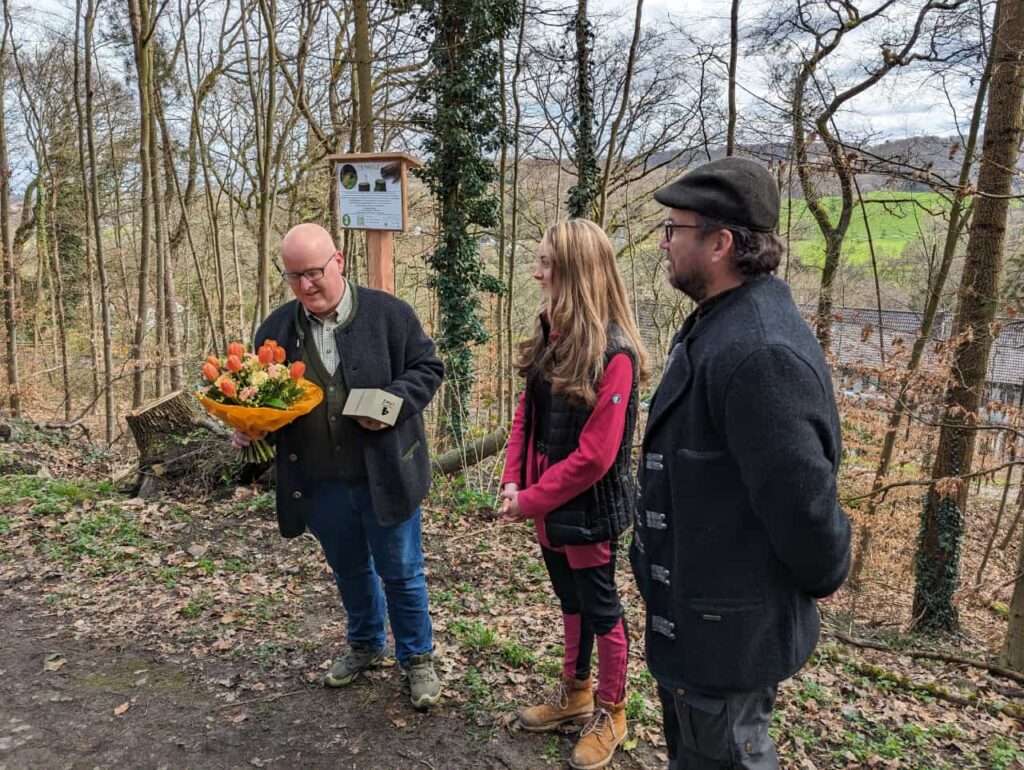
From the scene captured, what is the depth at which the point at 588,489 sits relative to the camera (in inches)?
98.3

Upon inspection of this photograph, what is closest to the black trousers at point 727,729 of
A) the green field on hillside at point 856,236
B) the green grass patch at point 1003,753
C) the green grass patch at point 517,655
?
the green grass patch at point 517,655

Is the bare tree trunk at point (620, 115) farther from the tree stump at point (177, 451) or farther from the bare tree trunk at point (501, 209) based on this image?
the tree stump at point (177, 451)

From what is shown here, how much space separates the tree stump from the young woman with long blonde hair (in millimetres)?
4326

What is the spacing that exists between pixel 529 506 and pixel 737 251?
4.03 feet

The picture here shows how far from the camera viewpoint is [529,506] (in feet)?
8.11

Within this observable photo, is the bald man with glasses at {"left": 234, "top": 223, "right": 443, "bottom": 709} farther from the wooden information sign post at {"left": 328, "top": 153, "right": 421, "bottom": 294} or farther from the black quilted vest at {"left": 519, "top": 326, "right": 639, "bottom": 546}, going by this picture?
the wooden information sign post at {"left": 328, "top": 153, "right": 421, "bottom": 294}

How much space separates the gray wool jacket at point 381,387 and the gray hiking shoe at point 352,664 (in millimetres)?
729

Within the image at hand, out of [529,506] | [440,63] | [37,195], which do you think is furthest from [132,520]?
[37,195]

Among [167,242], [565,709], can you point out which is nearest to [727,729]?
[565,709]

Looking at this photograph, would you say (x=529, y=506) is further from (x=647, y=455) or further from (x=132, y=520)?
(x=132, y=520)

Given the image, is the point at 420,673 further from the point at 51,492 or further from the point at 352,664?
the point at 51,492

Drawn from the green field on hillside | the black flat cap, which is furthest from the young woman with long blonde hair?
the green field on hillside

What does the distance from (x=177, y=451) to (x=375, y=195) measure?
10.1 ft

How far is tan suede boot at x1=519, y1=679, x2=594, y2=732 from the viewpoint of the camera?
2.91 metres
